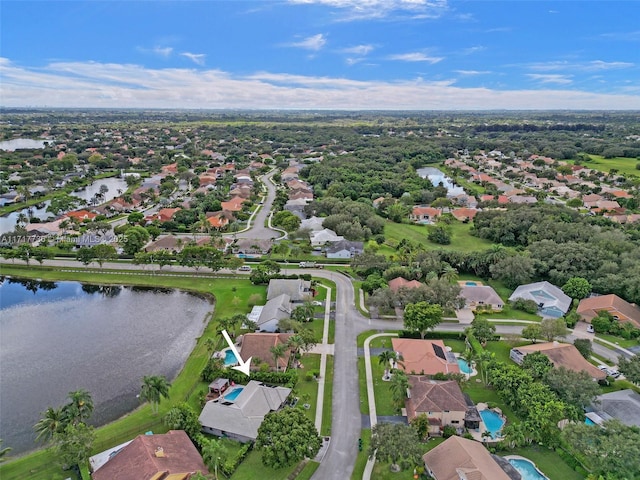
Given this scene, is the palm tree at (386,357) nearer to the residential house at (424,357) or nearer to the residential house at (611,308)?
the residential house at (424,357)

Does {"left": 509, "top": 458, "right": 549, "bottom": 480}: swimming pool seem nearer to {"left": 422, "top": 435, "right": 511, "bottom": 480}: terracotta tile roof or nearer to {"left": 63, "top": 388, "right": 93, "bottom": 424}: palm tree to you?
{"left": 422, "top": 435, "right": 511, "bottom": 480}: terracotta tile roof

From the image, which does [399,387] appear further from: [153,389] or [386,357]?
[153,389]

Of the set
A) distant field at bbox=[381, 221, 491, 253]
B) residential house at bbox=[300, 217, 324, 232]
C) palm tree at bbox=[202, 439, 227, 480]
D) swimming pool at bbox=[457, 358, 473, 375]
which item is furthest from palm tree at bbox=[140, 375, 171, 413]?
residential house at bbox=[300, 217, 324, 232]

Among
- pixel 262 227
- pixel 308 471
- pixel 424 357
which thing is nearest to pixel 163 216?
pixel 262 227

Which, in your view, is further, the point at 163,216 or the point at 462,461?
the point at 163,216

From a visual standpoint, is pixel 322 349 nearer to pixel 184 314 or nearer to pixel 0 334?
pixel 184 314

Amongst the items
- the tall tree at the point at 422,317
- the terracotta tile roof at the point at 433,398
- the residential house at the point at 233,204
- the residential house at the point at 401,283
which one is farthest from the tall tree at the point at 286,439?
the residential house at the point at 233,204
